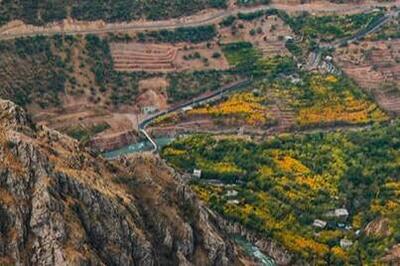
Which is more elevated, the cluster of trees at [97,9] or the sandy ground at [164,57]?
the cluster of trees at [97,9]

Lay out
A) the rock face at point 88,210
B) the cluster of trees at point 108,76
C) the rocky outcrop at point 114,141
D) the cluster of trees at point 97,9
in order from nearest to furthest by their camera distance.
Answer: the rock face at point 88,210 → the rocky outcrop at point 114,141 → the cluster of trees at point 108,76 → the cluster of trees at point 97,9

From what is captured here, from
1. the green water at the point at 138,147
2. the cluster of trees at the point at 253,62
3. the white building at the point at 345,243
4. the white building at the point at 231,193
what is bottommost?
the green water at the point at 138,147

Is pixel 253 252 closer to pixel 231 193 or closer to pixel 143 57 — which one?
pixel 231 193

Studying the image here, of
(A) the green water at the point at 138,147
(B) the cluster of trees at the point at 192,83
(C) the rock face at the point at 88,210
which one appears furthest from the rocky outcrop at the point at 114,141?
(C) the rock face at the point at 88,210

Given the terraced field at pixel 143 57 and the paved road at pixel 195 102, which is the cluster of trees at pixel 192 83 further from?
the terraced field at pixel 143 57

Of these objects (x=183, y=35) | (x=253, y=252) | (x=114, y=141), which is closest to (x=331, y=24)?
(x=183, y=35)

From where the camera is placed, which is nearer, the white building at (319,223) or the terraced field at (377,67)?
the white building at (319,223)

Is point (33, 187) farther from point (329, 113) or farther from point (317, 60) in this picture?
point (317, 60)
